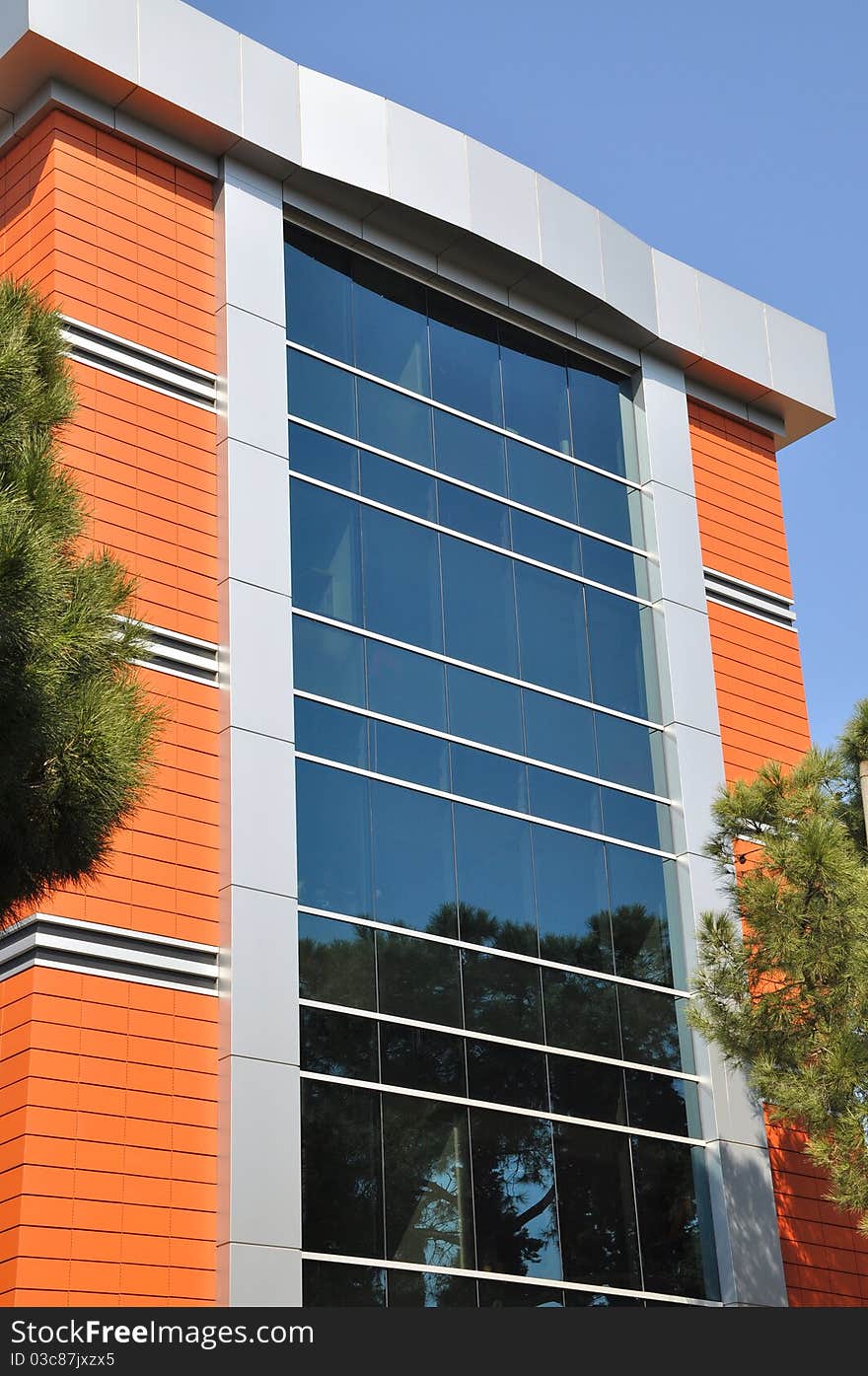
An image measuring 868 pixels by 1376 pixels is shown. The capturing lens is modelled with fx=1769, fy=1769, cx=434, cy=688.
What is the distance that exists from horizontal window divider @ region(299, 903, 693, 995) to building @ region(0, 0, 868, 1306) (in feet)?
0.16

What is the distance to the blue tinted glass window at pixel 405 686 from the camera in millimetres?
19391

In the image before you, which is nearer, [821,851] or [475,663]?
[821,851]

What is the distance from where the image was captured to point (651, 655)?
22.6 metres

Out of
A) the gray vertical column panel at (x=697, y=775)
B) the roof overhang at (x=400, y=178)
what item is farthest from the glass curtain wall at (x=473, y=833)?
the roof overhang at (x=400, y=178)

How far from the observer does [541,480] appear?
2222cm

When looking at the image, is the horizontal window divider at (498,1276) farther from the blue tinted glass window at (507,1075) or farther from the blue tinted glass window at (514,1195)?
the blue tinted glass window at (507,1075)

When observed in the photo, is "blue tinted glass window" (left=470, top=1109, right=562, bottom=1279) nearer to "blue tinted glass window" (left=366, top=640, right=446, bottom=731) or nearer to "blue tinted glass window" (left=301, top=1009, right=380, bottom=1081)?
"blue tinted glass window" (left=301, top=1009, right=380, bottom=1081)

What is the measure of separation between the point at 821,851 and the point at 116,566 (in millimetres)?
8344

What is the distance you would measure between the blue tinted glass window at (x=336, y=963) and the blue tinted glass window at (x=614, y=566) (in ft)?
21.0

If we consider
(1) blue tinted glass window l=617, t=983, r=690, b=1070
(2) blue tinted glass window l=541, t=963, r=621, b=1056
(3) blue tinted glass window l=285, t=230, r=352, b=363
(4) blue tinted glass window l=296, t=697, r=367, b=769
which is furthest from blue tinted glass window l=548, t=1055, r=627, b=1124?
(3) blue tinted glass window l=285, t=230, r=352, b=363

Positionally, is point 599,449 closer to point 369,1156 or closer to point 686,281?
point 686,281

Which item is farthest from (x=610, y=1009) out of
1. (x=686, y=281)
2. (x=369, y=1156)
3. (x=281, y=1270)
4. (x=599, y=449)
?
(x=686, y=281)

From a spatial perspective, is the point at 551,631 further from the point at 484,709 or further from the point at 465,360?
the point at 465,360

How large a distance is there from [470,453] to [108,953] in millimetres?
8214
